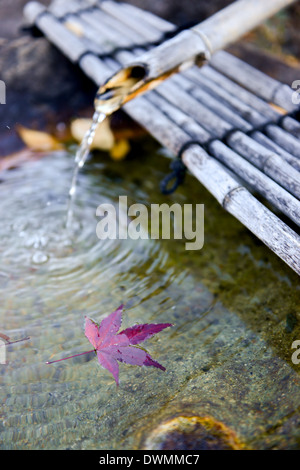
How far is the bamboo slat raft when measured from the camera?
6.49ft

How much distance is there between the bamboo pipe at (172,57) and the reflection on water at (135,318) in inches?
30.6

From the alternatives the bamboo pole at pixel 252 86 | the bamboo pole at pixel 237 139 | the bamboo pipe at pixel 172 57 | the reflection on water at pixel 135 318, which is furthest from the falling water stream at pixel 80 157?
the bamboo pole at pixel 252 86

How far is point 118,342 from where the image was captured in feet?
5.69

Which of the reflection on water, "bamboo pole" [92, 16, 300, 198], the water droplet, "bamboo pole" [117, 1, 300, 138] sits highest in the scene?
"bamboo pole" [117, 1, 300, 138]

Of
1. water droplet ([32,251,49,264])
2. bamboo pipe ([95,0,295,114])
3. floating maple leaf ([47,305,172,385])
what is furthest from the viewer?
water droplet ([32,251,49,264])

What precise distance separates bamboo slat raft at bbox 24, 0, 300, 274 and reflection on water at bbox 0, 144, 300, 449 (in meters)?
0.38

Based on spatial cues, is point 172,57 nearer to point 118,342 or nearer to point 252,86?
point 252,86

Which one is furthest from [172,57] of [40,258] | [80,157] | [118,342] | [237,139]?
[118,342]

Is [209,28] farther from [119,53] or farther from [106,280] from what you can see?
[106,280]

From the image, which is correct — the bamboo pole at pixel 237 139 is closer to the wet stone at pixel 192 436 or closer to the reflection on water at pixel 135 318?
the reflection on water at pixel 135 318

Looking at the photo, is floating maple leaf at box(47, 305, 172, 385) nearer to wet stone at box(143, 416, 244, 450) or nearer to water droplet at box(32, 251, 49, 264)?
wet stone at box(143, 416, 244, 450)

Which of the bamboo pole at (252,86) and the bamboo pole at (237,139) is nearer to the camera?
the bamboo pole at (237,139)

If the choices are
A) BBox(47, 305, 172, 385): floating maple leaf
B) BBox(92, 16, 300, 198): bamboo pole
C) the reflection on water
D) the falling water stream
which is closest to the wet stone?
the reflection on water

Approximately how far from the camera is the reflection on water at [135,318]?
5.10 ft
